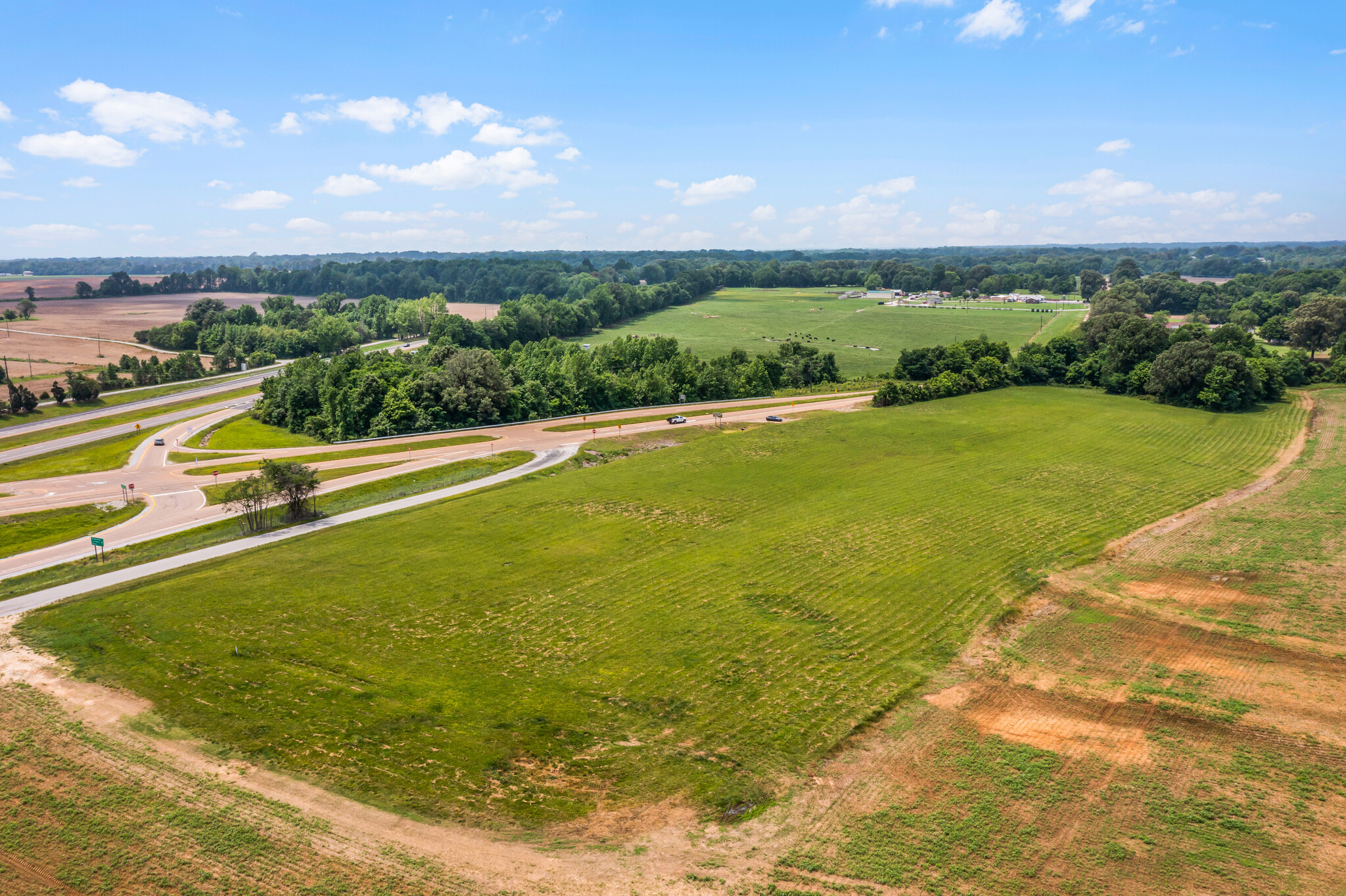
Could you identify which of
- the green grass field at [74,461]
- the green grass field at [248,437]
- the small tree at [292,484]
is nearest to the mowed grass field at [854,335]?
the green grass field at [248,437]

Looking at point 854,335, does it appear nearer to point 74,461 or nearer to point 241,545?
point 241,545

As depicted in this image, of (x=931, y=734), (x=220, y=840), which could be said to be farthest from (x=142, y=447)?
(x=931, y=734)

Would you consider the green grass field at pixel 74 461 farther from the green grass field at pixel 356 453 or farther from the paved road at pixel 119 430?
the green grass field at pixel 356 453

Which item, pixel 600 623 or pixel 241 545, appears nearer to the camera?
pixel 600 623

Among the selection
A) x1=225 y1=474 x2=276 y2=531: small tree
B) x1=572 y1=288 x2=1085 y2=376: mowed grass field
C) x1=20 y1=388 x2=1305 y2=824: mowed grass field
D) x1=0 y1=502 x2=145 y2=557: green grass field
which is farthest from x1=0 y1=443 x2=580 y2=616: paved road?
x1=572 y1=288 x2=1085 y2=376: mowed grass field

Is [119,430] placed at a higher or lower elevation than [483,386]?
lower

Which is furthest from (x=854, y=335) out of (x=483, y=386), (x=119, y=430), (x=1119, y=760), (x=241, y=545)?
(x=1119, y=760)

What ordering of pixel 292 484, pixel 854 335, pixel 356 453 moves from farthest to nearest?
1. pixel 854 335
2. pixel 356 453
3. pixel 292 484
